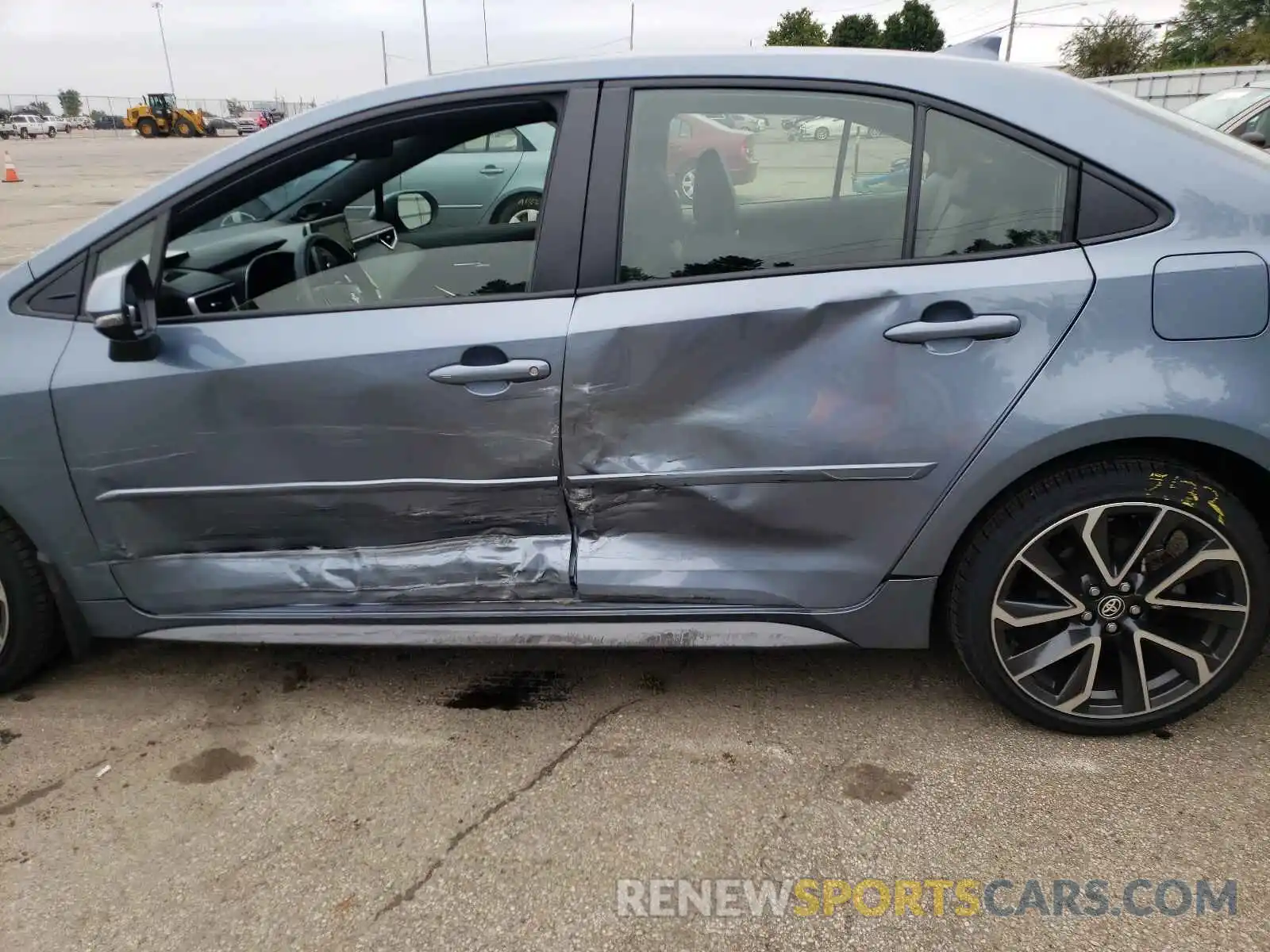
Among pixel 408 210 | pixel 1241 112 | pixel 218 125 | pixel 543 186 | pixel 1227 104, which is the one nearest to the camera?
pixel 543 186

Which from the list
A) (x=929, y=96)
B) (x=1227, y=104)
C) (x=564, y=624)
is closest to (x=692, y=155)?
(x=929, y=96)

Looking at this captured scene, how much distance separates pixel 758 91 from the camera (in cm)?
216

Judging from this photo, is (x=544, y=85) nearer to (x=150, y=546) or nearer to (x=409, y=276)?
(x=409, y=276)

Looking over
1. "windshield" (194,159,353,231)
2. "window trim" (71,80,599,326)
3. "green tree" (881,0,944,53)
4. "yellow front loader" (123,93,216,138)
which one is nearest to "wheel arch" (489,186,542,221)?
"window trim" (71,80,599,326)

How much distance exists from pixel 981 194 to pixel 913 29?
215ft

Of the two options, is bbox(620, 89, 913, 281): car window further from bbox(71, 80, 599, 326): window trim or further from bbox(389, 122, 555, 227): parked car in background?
bbox(389, 122, 555, 227): parked car in background

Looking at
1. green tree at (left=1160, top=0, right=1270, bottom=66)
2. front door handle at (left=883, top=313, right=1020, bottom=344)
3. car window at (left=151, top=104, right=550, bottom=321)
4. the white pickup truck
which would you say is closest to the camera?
front door handle at (left=883, top=313, right=1020, bottom=344)

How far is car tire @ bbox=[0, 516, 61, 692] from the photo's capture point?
95.2 inches

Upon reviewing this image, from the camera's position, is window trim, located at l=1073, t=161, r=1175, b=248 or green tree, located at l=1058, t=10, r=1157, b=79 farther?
green tree, located at l=1058, t=10, r=1157, b=79

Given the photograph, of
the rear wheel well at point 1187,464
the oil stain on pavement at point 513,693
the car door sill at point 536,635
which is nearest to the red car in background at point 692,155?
the rear wheel well at point 1187,464

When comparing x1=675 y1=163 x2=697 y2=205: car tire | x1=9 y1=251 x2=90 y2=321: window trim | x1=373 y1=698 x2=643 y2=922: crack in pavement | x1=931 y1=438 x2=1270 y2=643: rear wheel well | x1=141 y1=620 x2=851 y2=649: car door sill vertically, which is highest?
x1=675 y1=163 x2=697 y2=205: car tire

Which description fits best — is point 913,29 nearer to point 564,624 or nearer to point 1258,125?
point 1258,125

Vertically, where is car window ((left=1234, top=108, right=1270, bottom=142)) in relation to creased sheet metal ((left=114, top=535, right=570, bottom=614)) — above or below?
above

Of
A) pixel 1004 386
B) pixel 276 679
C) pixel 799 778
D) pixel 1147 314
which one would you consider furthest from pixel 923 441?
pixel 276 679
